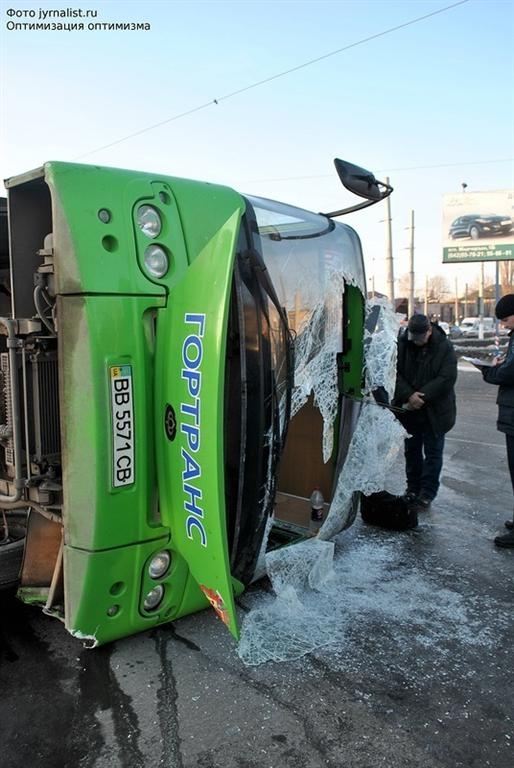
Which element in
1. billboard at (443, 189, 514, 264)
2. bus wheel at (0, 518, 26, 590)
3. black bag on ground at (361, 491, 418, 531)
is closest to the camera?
bus wheel at (0, 518, 26, 590)

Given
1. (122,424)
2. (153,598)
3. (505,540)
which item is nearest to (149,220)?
(122,424)

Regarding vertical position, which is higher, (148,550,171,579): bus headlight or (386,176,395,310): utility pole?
(386,176,395,310): utility pole

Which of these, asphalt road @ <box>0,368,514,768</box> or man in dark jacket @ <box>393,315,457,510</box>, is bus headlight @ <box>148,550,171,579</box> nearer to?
asphalt road @ <box>0,368,514,768</box>

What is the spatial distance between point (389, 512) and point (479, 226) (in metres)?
34.8

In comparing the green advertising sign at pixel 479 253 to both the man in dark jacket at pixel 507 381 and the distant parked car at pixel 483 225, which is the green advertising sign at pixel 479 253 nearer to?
the distant parked car at pixel 483 225

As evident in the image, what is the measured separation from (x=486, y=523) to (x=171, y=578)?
3.28 m

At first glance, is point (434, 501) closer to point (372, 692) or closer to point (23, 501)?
point (372, 692)

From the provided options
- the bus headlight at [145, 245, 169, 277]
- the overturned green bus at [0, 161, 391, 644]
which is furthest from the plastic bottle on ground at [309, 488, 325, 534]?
the bus headlight at [145, 245, 169, 277]

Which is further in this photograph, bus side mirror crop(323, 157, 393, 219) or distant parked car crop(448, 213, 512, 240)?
distant parked car crop(448, 213, 512, 240)

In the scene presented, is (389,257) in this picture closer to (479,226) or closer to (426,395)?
A: (479,226)

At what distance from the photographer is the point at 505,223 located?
35.8m

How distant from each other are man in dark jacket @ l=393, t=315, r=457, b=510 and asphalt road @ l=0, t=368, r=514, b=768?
5.03 feet

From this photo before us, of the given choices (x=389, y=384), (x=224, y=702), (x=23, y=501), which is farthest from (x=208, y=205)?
(x=224, y=702)

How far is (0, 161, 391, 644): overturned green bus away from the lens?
7.53 feet
